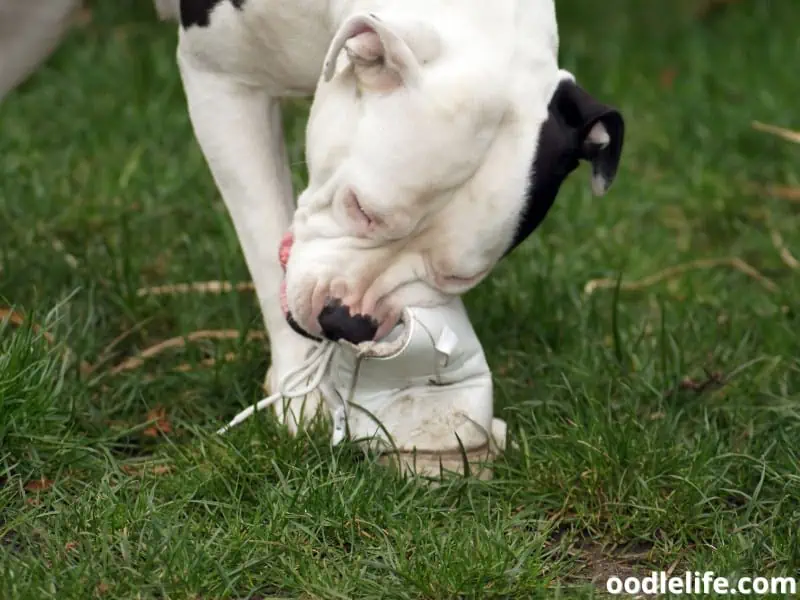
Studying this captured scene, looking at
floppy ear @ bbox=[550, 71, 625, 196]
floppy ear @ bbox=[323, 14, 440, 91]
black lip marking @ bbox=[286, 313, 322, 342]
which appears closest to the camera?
floppy ear @ bbox=[323, 14, 440, 91]

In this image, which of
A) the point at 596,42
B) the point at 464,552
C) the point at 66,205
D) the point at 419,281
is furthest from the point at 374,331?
the point at 596,42

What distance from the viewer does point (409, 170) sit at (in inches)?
96.3

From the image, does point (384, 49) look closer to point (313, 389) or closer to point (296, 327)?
point (296, 327)

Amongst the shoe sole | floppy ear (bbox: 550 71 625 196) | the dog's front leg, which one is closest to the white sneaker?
the shoe sole

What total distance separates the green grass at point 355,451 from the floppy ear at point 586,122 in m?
0.61

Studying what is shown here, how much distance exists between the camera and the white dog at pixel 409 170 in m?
2.46

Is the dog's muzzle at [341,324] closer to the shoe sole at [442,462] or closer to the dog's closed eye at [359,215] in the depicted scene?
the dog's closed eye at [359,215]

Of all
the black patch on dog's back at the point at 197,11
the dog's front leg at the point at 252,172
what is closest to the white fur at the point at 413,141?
the black patch on dog's back at the point at 197,11

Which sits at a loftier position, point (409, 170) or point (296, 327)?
point (409, 170)

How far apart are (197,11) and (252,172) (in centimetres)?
Answer: 36

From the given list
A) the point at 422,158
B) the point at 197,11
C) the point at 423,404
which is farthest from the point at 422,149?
the point at 197,11

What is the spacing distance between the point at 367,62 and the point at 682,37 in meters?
4.04

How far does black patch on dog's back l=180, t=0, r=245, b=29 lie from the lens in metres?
2.87

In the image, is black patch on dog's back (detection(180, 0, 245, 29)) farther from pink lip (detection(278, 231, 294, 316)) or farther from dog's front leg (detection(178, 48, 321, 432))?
pink lip (detection(278, 231, 294, 316))
